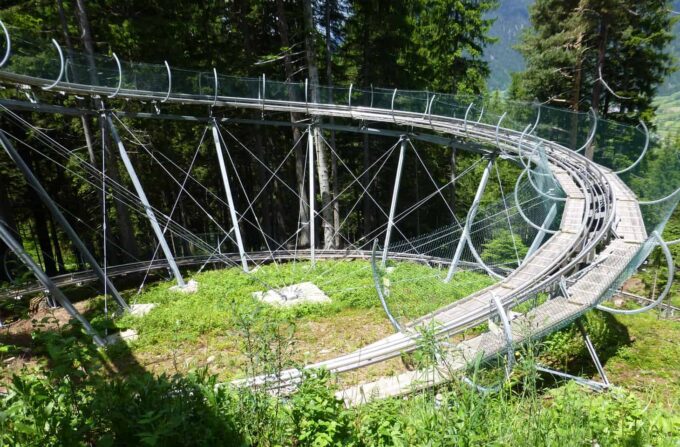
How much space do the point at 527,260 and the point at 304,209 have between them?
962 cm

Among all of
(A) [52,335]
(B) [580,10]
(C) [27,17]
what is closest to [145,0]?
(C) [27,17]

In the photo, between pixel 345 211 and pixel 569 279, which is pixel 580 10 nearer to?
pixel 569 279

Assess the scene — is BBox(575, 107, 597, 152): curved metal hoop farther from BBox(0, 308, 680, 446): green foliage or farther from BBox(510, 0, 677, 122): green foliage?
BBox(0, 308, 680, 446): green foliage

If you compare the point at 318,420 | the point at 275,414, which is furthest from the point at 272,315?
the point at 318,420

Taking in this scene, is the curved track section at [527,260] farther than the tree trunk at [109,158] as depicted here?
No

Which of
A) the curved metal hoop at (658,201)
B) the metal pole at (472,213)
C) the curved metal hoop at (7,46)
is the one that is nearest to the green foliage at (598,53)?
the metal pole at (472,213)

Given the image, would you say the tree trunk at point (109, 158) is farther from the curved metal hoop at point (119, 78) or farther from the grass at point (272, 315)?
the grass at point (272, 315)

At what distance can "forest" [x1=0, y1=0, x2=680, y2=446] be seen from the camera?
8.03 ft

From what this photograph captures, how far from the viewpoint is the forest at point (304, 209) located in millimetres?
2447

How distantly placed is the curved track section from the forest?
293 mm

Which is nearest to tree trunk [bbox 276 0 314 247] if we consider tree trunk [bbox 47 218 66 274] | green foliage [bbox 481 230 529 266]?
green foliage [bbox 481 230 529 266]

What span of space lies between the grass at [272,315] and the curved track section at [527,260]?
1174mm

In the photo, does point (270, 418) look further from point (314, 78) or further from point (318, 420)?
point (314, 78)

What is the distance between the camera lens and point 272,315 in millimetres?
7840
